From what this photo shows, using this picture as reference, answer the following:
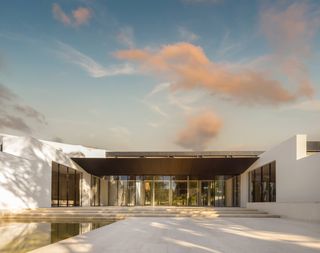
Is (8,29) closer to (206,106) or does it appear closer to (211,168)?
(206,106)

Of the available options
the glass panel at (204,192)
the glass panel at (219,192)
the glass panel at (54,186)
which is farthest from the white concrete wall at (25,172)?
the glass panel at (219,192)

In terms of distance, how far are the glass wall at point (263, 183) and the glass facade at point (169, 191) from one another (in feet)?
17.3

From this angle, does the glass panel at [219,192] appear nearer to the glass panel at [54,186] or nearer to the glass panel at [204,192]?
the glass panel at [204,192]

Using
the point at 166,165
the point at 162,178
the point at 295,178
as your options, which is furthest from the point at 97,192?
the point at 295,178

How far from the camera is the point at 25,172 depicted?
19812 millimetres

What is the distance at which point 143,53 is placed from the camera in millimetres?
19938

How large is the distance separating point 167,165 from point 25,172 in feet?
34.4

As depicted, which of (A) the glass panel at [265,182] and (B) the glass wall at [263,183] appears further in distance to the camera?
(A) the glass panel at [265,182]

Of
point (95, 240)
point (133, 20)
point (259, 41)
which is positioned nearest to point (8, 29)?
point (133, 20)

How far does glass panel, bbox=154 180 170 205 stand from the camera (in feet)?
104

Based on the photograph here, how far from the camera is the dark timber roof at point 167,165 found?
86.4ft

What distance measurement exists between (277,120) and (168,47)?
965cm

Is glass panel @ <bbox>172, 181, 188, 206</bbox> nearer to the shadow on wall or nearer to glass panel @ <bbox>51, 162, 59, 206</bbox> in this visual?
glass panel @ <bbox>51, 162, 59, 206</bbox>

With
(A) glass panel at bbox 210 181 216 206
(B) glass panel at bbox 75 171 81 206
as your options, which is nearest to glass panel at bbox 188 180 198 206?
(A) glass panel at bbox 210 181 216 206
